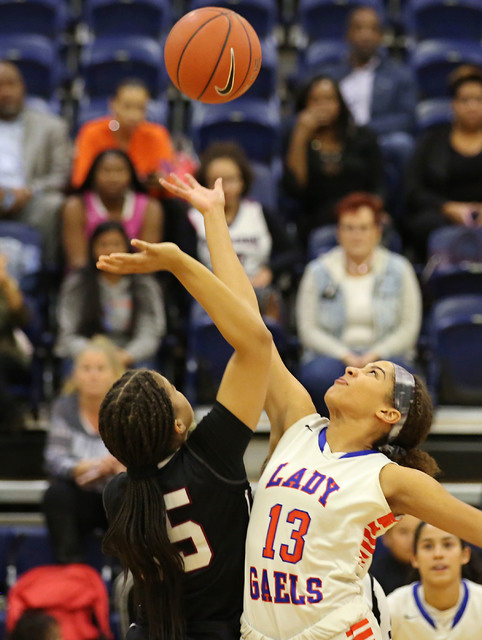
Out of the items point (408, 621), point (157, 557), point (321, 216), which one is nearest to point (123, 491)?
point (157, 557)

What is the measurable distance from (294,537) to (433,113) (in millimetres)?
5033

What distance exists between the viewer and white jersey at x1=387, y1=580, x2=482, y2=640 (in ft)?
12.5

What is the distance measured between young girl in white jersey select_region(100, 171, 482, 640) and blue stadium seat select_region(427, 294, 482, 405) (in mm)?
2615

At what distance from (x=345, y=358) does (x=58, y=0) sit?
444 cm

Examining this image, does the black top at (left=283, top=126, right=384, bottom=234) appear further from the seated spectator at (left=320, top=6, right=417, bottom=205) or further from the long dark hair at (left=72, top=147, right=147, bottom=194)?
the long dark hair at (left=72, top=147, right=147, bottom=194)

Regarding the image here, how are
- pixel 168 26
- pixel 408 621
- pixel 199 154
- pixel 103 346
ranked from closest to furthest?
pixel 408 621
pixel 103 346
pixel 199 154
pixel 168 26

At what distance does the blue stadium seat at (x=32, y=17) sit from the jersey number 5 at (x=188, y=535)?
6082mm

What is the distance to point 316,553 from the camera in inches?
107

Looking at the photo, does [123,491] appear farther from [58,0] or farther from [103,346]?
[58,0]

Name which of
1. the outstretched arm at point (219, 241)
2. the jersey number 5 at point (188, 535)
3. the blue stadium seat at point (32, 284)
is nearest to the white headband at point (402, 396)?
the outstretched arm at point (219, 241)

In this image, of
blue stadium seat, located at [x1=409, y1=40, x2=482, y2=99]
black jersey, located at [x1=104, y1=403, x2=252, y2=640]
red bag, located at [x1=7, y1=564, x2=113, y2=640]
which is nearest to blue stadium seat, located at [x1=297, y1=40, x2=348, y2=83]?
blue stadium seat, located at [x1=409, y1=40, x2=482, y2=99]

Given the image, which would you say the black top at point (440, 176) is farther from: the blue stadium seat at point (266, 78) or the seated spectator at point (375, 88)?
the blue stadium seat at point (266, 78)

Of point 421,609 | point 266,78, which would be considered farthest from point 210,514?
point 266,78

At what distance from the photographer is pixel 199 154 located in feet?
23.5
